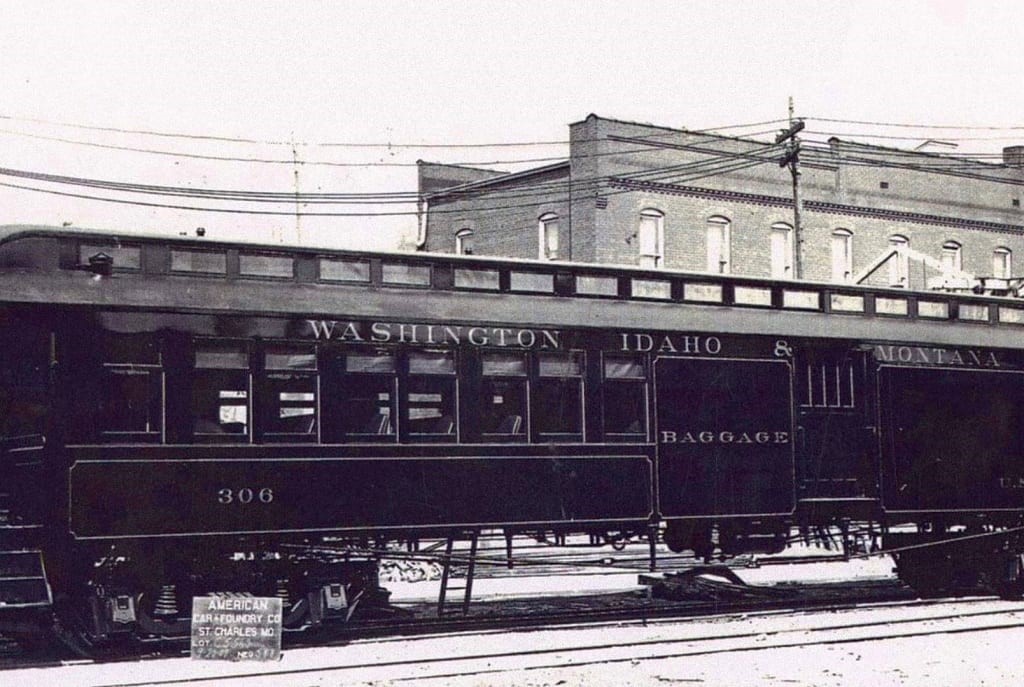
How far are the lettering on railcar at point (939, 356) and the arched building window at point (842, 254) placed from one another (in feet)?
62.2

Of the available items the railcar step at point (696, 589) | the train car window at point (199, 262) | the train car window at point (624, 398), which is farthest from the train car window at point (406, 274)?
the railcar step at point (696, 589)

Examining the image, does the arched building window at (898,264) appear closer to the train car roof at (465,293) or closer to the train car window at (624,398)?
the train car roof at (465,293)

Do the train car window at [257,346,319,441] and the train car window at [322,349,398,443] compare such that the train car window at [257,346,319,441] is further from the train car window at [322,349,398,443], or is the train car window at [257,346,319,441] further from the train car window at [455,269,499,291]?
the train car window at [455,269,499,291]

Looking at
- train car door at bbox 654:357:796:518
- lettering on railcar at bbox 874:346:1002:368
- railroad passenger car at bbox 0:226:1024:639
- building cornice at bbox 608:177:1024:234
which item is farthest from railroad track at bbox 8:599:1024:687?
building cornice at bbox 608:177:1024:234

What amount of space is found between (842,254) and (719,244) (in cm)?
450

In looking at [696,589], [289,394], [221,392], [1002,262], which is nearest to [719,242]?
[1002,262]

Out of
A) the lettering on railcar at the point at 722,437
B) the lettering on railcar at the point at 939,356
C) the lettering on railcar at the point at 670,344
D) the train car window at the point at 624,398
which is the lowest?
the lettering on railcar at the point at 722,437

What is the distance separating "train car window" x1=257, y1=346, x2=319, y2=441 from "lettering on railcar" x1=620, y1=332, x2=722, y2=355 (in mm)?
3685

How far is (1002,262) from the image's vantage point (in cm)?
3928

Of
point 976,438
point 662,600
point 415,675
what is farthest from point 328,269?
point 976,438

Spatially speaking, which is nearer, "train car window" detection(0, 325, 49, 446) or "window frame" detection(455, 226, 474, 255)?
"train car window" detection(0, 325, 49, 446)

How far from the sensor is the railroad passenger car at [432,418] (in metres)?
11.7

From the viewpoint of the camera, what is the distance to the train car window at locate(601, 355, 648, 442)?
46.9ft

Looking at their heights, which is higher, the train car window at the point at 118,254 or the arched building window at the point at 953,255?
the arched building window at the point at 953,255
